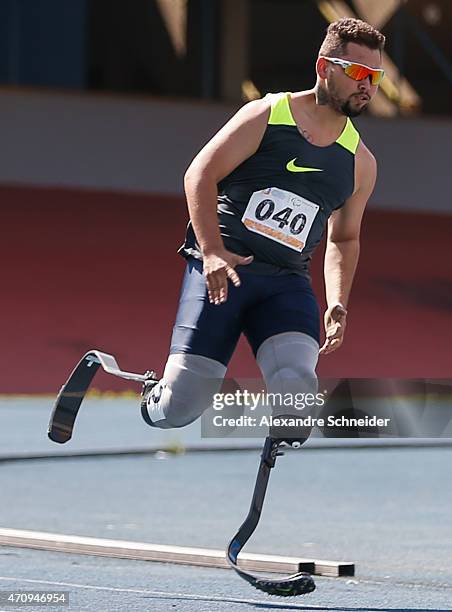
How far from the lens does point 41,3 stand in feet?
72.8

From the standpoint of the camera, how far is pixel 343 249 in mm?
5695

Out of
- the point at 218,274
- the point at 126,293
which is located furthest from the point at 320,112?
A: the point at 126,293

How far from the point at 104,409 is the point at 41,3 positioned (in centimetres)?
753

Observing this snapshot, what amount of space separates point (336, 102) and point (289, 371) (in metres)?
0.99

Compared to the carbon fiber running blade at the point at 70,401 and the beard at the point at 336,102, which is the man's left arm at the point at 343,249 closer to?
the beard at the point at 336,102

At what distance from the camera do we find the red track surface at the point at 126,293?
68.4 feet

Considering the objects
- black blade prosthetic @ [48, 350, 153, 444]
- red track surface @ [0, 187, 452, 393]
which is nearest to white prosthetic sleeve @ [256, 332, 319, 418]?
black blade prosthetic @ [48, 350, 153, 444]

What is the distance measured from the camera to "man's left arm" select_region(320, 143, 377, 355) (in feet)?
18.0

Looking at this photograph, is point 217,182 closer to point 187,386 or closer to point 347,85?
point 347,85

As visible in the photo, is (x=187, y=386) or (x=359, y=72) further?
(x=187, y=386)

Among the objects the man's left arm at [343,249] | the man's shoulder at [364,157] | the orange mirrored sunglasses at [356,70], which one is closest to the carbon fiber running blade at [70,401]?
the man's left arm at [343,249]

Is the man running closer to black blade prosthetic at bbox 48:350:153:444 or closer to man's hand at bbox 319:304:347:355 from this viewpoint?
man's hand at bbox 319:304:347:355

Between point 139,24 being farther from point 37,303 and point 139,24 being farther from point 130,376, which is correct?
point 130,376

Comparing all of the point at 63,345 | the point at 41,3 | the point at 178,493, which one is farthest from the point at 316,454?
the point at 41,3
